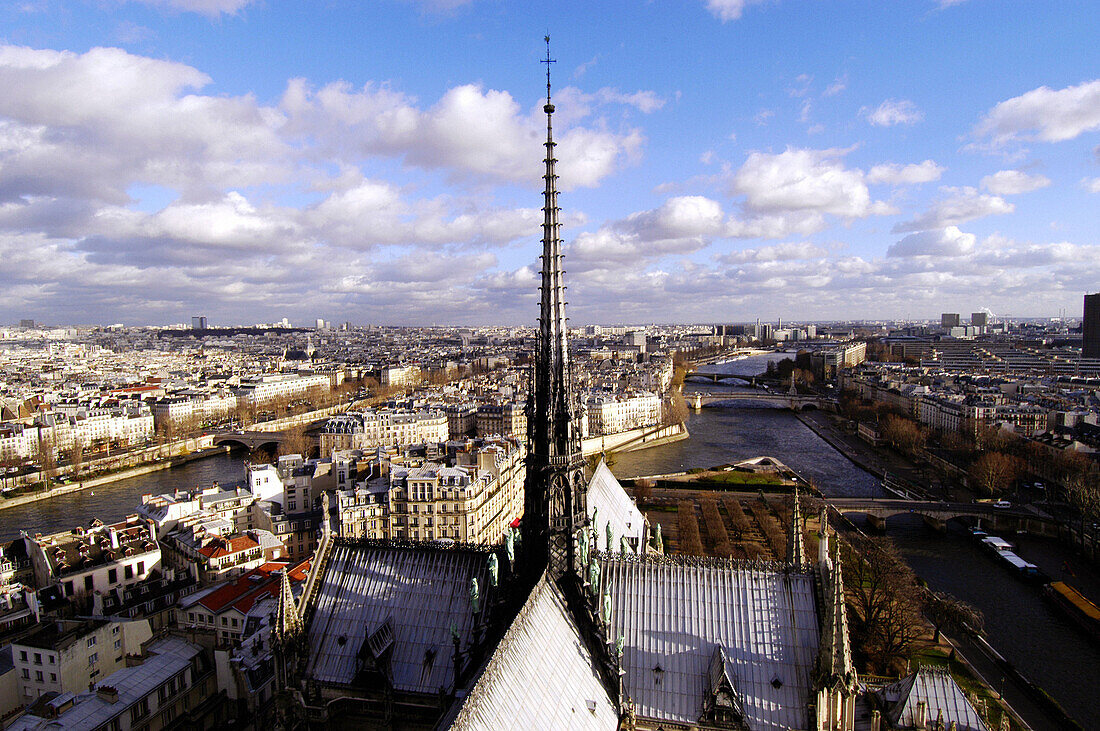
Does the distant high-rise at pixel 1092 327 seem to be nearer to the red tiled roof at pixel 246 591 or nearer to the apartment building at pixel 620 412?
the apartment building at pixel 620 412

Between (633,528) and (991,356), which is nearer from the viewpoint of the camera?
(633,528)

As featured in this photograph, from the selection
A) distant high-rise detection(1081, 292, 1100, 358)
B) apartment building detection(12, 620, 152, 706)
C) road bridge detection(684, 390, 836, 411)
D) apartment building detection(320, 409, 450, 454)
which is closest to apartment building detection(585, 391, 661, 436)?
apartment building detection(320, 409, 450, 454)

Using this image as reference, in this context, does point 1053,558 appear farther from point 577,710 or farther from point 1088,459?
point 577,710

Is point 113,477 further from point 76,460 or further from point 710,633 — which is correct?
point 710,633

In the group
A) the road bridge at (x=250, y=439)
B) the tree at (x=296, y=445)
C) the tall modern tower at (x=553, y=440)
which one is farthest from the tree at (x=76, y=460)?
the tall modern tower at (x=553, y=440)

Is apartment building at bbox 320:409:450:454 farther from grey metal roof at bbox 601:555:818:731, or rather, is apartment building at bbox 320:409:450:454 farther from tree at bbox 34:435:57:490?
grey metal roof at bbox 601:555:818:731

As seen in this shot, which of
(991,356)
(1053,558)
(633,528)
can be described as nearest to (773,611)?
(633,528)

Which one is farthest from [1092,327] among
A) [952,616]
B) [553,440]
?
[553,440]
